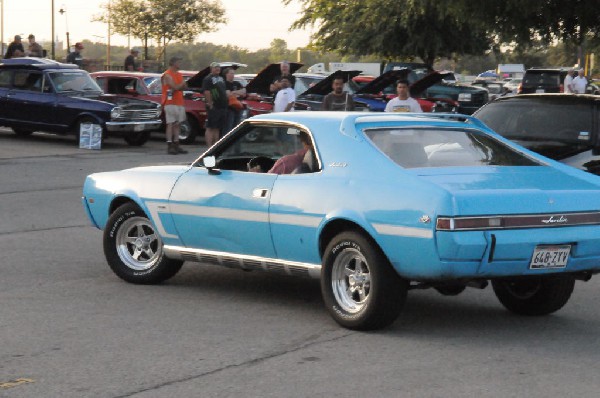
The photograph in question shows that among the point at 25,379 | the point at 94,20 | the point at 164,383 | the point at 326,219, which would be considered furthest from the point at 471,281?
the point at 94,20

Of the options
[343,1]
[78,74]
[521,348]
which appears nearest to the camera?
[521,348]

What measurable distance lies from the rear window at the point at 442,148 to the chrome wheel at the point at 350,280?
715 mm

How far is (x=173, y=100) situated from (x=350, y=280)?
16.8 m

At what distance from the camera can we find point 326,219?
8094mm

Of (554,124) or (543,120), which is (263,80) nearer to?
(543,120)

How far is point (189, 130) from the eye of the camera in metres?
28.0

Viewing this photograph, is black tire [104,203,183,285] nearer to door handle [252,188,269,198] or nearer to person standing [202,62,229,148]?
door handle [252,188,269,198]

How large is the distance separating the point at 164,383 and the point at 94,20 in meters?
73.3

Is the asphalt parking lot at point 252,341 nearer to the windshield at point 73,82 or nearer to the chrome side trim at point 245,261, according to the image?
the chrome side trim at point 245,261

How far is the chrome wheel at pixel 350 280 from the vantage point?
7.99 m

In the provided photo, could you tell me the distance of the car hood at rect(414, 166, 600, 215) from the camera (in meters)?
7.53

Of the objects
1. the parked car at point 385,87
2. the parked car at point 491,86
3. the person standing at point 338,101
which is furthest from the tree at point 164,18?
the person standing at point 338,101

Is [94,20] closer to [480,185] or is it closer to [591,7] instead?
[591,7]

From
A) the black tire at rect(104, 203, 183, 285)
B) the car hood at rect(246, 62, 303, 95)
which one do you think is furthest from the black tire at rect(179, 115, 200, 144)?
the black tire at rect(104, 203, 183, 285)
